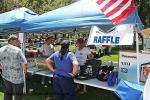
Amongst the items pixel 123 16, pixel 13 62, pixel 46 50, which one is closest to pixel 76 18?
pixel 123 16

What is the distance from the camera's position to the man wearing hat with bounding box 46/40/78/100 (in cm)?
699

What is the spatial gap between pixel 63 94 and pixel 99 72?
4.69 feet

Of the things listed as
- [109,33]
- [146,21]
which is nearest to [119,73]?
[109,33]

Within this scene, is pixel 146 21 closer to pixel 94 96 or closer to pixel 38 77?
pixel 38 77

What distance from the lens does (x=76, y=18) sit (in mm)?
8125

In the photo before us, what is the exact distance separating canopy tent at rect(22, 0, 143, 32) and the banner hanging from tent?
229 millimetres

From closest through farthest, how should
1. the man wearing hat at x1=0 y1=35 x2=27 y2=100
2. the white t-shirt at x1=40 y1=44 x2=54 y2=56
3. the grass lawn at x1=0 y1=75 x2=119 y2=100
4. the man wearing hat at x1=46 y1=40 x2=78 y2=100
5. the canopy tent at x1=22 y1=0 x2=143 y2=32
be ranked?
the man wearing hat at x1=46 y1=40 x2=78 y2=100 < the man wearing hat at x1=0 y1=35 x2=27 y2=100 < the canopy tent at x1=22 y1=0 x2=143 y2=32 < the grass lawn at x1=0 y1=75 x2=119 y2=100 < the white t-shirt at x1=40 y1=44 x2=54 y2=56

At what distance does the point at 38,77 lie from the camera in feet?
40.7

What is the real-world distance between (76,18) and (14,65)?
79.0 inches

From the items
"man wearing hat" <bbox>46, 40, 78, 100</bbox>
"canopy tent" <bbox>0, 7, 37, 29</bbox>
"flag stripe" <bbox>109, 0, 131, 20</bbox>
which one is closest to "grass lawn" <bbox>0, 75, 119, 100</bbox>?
"man wearing hat" <bbox>46, 40, 78, 100</bbox>

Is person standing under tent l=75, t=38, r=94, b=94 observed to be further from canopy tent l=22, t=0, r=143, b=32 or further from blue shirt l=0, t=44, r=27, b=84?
blue shirt l=0, t=44, r=27, b=84

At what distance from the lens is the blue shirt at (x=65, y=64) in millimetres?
7011

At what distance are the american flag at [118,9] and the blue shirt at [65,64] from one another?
121 cm

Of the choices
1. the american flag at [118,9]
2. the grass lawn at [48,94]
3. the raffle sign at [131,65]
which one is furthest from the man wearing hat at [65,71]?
the grass lawn at [48,94]
